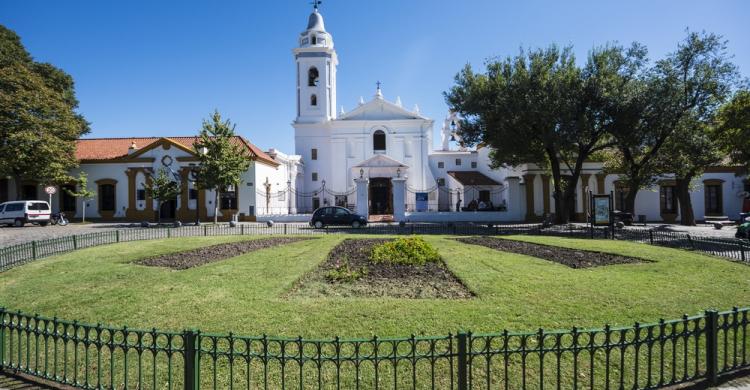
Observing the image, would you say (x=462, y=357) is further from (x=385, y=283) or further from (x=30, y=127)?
(x=30, y=127)

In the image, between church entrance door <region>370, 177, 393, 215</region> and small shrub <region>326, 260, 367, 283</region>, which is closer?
small shrub <region>326, 260, 367, 283</region>

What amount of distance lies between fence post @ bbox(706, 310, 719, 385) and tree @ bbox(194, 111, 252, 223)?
25.9m

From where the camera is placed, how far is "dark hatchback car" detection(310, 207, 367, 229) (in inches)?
936

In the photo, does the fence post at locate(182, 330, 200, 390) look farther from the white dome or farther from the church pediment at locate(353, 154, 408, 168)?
the white dome

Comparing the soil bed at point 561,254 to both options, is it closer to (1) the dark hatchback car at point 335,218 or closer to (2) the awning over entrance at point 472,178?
(1) the dark hatchback car at point 335,218

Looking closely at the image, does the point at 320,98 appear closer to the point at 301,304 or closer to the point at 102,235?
the point at 102,235

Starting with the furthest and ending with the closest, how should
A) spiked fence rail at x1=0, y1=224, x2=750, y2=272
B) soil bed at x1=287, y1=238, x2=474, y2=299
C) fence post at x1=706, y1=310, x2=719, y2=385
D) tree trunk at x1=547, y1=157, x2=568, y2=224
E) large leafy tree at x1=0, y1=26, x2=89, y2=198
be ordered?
large leafy tree at x1=0, y1=26, x2=89, y2=198, tree trunk at x1=547, y1=157, x2=568, y2=224, spiked fence rail at x1=0, y1=224, x2=750, y2=272, soil bed at x1=287, y1=238, x2=474, y2=299, fence post at x1=706, y1=310, x2=719, y2=385

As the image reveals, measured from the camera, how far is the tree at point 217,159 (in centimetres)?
2625

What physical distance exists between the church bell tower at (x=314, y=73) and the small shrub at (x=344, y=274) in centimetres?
3331

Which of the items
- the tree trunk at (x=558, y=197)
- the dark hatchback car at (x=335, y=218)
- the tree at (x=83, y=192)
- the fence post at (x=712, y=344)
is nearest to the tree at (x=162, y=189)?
the tree at (x=83, y=192)

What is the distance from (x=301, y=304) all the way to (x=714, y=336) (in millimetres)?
5483

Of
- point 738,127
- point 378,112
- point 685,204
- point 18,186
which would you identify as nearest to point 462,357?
point 738,127

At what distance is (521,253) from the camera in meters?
12.2

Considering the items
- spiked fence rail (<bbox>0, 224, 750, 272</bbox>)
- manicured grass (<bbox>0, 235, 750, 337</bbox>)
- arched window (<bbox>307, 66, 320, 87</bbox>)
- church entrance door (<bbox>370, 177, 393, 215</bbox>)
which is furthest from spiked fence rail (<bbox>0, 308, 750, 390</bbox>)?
arched window (<bbox>307, 66, 320, 87</bbox>)
